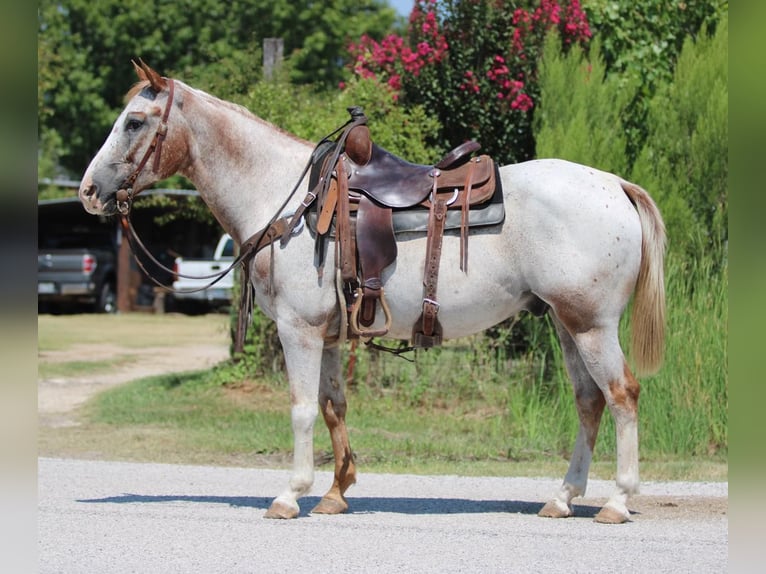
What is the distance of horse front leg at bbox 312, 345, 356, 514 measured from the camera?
655cm

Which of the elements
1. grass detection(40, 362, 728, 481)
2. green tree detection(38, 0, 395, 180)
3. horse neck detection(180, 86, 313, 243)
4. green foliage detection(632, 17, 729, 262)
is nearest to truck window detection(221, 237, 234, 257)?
green tree detection(38, 0, 395, 180)

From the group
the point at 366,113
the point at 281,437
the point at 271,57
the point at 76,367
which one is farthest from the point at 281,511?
the point at 76,367

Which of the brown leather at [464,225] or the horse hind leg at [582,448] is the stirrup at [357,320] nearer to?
the brown leather at [464,225]

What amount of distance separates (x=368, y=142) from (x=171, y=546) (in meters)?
2.74

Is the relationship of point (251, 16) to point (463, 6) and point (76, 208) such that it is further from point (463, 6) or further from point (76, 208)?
point (463, 6)

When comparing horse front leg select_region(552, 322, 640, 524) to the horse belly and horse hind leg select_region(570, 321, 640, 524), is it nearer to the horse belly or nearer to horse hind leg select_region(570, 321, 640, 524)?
horse hind leg select_region(570, 321, 640, 524)

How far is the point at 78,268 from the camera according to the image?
90.1 ft

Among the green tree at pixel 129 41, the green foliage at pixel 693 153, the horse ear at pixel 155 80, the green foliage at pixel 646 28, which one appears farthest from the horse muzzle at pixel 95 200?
the green tree at pixel 129 41

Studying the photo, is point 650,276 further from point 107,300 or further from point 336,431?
point 107,300

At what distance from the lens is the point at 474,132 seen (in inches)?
491

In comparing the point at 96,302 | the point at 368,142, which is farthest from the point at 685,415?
the point at 96,302

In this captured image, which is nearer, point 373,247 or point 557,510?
point 373,247

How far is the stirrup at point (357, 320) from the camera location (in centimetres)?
620

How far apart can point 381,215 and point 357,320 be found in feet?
2.19
